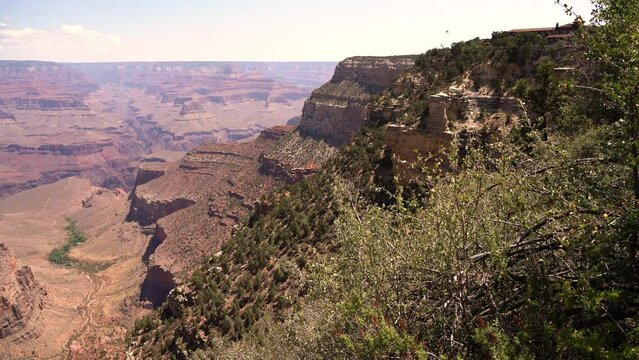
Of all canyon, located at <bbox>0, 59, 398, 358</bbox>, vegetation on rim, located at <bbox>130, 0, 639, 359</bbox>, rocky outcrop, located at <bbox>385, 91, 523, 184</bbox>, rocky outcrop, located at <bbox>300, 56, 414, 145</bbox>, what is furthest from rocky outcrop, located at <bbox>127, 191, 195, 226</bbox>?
vegetation on rim, located at <bbox>130, 0, 639, 359</bbox>

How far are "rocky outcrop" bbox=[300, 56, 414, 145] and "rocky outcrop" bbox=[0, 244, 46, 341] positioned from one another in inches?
1962

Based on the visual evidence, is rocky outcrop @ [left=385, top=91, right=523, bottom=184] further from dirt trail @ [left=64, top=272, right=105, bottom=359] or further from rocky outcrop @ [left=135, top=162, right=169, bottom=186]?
rocky outcrop @ [left=135, top=162, right=169, bottom=186]

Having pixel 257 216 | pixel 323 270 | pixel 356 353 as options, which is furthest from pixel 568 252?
pixel 257 216

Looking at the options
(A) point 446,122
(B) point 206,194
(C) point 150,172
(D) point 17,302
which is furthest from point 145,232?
(A) point 446,122

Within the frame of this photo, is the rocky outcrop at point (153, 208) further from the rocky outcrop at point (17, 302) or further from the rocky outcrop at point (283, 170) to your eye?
the rocky outcrop at point (17, 302)

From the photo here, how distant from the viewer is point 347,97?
85.0m

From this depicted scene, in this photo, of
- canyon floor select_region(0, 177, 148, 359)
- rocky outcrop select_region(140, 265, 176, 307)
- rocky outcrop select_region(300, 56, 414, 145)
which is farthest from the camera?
rocky outcrop select_region(300, 56, 414, 145)

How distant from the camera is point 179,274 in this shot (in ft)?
203

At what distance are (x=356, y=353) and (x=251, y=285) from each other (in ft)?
67.0

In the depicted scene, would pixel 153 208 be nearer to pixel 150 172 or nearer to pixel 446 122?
pixel 150 172

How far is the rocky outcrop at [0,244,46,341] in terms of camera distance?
51125 millimetres

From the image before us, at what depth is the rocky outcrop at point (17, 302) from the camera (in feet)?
168

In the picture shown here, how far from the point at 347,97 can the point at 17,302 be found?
5964 centimetres

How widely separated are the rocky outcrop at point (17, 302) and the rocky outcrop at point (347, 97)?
49845 mm
